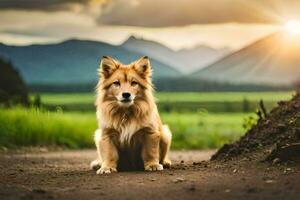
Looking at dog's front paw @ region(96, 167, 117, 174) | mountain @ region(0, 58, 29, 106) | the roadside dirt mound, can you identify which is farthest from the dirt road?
mountain @ region(0, 58, 29, 106)

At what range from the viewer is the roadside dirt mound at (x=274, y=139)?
419 inches

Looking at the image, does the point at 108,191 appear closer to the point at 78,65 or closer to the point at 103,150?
the point at 103,150

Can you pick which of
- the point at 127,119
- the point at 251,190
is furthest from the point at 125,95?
the point at 251,190

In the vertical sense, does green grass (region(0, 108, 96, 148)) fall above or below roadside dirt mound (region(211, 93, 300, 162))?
above

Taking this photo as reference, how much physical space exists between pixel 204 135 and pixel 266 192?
14224 millimetres

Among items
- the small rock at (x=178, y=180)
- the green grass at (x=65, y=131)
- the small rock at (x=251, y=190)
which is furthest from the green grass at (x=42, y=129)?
the small rock at (x=251, y=190)

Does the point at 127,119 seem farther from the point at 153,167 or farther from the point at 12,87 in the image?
the point at 12,87

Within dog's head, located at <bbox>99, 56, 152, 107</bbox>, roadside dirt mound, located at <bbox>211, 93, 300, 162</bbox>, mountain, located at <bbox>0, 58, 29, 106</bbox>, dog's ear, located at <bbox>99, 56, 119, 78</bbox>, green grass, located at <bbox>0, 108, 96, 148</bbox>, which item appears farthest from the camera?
mountain, located at <bbox>0, 58, 29, 106</bbox>

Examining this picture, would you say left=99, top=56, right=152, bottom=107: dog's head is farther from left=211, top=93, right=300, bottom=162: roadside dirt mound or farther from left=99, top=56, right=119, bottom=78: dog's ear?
left=211, top=93, right=300, bottom=162: roadside dirt mound

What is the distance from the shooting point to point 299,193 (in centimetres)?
823

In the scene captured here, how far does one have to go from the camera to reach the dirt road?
846cm

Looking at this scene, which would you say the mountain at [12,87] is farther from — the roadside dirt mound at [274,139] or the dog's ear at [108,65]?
the dog's ear at [108,65]

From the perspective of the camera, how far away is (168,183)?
368 inches

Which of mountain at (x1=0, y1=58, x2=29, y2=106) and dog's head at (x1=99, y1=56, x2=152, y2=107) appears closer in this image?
dog's head at (x1=99, y1=56, x2=152, y2=107)
